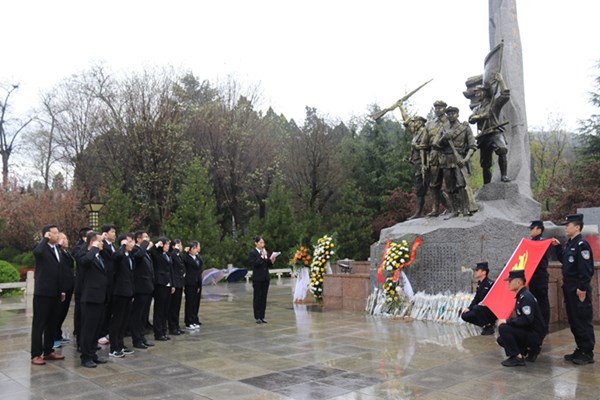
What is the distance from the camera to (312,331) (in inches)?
372

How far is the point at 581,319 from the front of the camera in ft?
21.4

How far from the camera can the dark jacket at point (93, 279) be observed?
6908 millimetres

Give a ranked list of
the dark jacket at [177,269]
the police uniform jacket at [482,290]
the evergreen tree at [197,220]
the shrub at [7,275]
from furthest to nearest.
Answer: the evergreen tree at [197,220], the shrub at [7,275], the dark jacket at [177,269], the police uniform jacket at [482,290]

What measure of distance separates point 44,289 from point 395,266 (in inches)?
260

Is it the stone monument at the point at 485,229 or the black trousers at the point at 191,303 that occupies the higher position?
the stone monument at the point at 485,229

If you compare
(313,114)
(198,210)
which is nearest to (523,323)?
(198,210)

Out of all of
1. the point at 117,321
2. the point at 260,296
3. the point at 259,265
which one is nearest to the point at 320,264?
the point at 260,296

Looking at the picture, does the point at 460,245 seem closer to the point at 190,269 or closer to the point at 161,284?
the point at 190,269

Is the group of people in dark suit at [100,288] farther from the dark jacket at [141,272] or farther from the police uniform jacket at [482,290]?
the police uniform jacket at [482,290]

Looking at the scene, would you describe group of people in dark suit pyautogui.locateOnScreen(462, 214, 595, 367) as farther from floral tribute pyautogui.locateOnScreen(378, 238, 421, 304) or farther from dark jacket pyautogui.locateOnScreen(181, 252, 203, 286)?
dark jacket pyautogui.locateOnScreen(181, 252, 203, 286)

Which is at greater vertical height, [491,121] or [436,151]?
[491,121]

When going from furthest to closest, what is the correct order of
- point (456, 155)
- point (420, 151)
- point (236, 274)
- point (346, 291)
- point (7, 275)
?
point (236, 274) < point (7, 275) < point (420, 151) < point (346, 291) < point (456, 155)

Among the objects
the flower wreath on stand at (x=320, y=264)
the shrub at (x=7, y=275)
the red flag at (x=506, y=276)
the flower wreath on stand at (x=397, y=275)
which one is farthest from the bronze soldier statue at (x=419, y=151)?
the shrub at (x=7, y=275)

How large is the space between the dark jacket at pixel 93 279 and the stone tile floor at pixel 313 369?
34.5 inches
